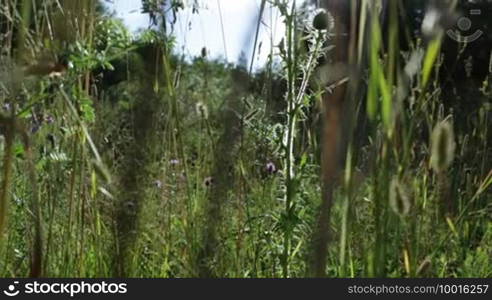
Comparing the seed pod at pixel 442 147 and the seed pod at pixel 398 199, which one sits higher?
the seed pod at pixel 442 147

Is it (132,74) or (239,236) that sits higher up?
(132,74)

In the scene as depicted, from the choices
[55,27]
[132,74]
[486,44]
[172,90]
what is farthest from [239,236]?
[486,44]

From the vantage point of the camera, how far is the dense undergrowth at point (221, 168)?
651 mm

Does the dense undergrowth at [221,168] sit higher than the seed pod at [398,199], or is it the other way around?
the dense undergrowth at [221,168]

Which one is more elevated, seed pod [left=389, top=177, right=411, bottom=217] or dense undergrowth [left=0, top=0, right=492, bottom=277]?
dense undergrowth [left=0, top=0, right=492, bottom=277]

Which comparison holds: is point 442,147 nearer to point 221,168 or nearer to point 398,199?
point 398,199

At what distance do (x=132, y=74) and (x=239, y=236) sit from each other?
0.59 m

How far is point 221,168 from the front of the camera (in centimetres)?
69

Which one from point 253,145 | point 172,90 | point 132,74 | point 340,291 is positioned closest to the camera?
point 340,291

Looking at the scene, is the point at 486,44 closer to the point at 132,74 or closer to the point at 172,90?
the point at 132,74

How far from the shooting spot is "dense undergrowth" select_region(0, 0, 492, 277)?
65cm

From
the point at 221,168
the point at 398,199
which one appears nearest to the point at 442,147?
the point at 398,199

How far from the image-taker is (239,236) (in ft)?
4.00

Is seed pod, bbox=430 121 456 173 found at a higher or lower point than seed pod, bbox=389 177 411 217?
higher
